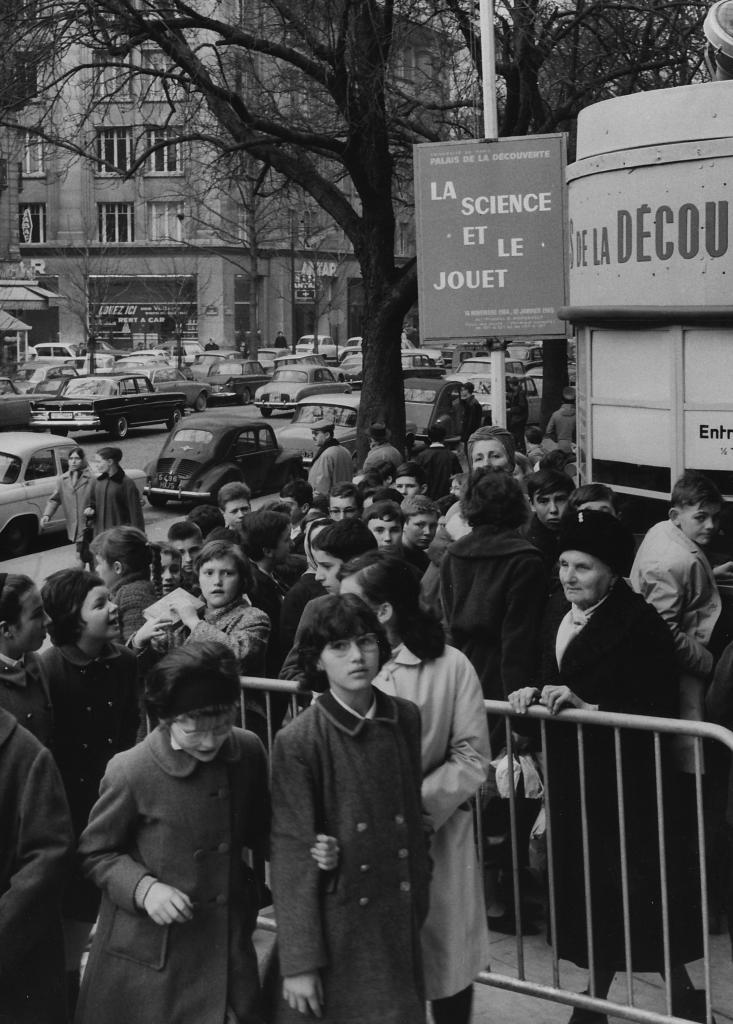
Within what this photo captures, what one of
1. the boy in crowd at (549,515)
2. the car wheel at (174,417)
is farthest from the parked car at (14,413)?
the boy in crowd at (549,515)

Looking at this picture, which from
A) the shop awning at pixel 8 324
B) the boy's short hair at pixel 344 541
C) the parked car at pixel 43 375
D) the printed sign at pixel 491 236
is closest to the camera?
the boy's short hair at pixel 344 541

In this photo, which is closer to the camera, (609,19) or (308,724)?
(308,724)

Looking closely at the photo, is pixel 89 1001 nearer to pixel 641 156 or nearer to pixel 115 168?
pixel 641 156

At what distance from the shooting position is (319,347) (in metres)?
65.9

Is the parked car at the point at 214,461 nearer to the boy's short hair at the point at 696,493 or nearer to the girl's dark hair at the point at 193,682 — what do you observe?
the boy's short hair at the point at 696,493

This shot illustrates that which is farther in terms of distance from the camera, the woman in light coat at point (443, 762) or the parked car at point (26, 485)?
the parked car at point (26, 485)

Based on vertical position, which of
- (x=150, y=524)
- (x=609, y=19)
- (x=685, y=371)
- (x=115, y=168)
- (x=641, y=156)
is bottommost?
(x=150, y=524)

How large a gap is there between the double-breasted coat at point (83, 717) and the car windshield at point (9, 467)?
1516cm

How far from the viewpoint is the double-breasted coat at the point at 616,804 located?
482 centimetres

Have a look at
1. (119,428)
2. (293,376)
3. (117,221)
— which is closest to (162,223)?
(117,221)

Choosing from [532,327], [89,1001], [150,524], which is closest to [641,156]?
[532,327]

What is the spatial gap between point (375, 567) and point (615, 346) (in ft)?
15.9

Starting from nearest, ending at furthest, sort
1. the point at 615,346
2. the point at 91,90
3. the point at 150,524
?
the point at 615,346 → the point at 91,90 → the point at 150,524

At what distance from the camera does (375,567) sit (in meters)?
4.47
